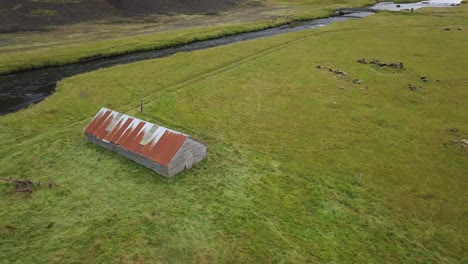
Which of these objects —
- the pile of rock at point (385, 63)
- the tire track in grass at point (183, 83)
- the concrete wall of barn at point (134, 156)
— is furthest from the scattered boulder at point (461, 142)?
the tire track in grass at point (183, 83)

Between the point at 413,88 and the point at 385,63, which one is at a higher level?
the point at 385,63

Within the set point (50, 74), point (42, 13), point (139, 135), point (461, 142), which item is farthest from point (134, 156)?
point (42, 13)

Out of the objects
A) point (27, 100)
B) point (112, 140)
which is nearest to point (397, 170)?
point (112, 140)

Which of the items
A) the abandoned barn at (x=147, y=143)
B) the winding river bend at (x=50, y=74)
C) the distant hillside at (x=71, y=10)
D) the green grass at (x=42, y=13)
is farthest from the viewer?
the green grass at (x=42, y=13)

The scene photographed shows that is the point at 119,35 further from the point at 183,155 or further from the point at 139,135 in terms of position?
the point at 183,155

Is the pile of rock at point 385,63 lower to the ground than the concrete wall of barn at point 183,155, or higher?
higher

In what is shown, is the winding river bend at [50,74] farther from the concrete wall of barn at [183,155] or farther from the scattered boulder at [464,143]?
the scattered boulder at [464,143]

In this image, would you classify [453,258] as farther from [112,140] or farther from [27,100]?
[27,100]
